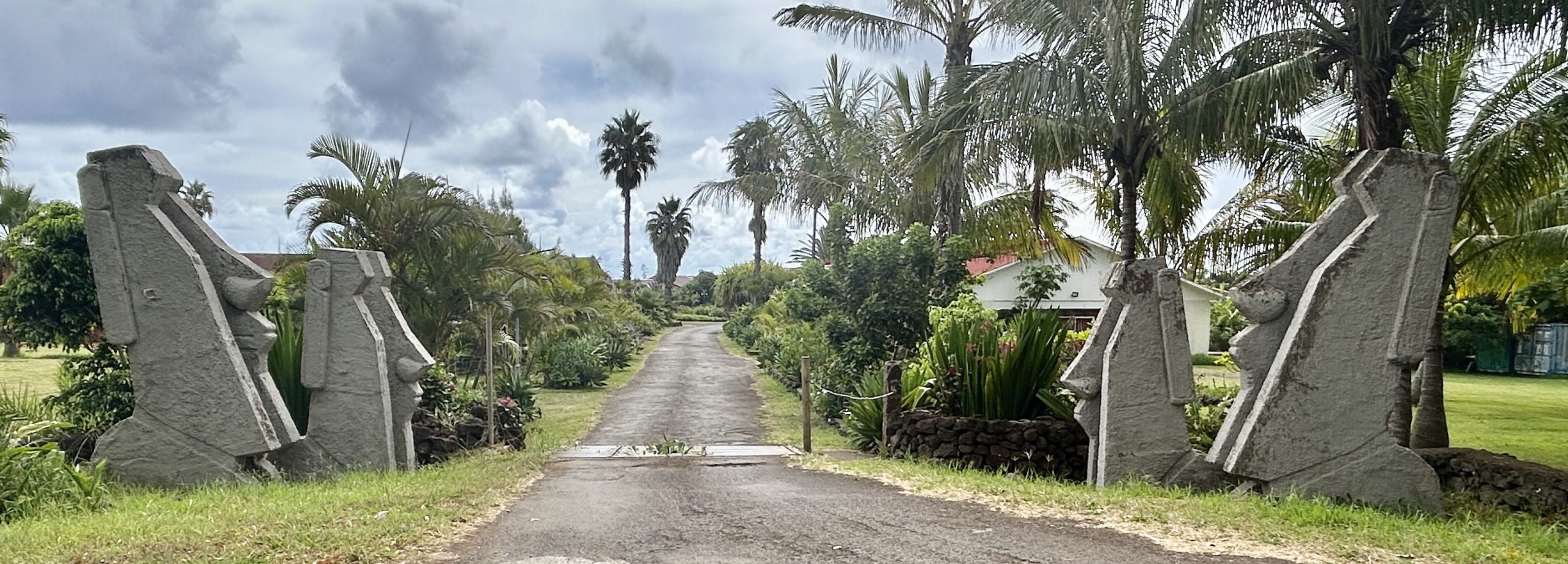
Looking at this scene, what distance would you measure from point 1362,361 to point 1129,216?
5.70 metres

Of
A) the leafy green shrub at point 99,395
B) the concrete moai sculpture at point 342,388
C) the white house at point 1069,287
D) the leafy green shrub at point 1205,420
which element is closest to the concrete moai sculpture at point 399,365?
the concrete moai sculpture at point 342,388

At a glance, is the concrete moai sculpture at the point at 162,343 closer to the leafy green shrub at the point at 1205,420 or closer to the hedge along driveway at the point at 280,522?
the hedge along driveway at the point at 280,522

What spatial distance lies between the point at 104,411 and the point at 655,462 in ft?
16.9

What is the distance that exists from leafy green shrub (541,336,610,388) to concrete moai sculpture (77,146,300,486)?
14.6 metres

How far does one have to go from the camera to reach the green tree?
9109 millimetres

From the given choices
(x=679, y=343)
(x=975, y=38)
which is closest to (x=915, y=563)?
(x=975, y=38)

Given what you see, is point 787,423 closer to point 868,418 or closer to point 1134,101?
point 868,418

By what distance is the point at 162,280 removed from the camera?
841 cm

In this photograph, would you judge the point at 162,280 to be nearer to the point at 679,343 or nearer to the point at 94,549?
the point at 94,549

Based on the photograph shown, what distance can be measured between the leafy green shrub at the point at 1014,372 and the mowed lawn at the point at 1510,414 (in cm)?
526

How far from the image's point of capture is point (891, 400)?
37.8 feet

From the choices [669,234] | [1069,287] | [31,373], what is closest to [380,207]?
[31,373]

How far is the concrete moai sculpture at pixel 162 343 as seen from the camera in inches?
327

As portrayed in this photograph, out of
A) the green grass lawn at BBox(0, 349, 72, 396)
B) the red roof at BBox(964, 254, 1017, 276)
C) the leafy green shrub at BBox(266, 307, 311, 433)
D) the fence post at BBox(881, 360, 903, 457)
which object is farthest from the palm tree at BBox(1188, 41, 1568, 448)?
the green grass lawn at BBox(0, 349, 72, 396)
